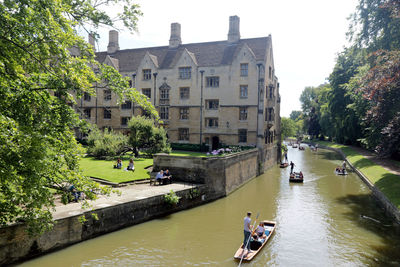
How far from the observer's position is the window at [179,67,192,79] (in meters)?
36.5

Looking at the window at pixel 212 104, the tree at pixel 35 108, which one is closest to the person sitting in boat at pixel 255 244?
the tree at pixel 35 108

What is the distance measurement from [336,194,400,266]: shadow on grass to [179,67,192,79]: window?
21745 millimetres

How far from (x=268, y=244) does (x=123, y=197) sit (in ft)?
25.3

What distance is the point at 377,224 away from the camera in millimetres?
17094

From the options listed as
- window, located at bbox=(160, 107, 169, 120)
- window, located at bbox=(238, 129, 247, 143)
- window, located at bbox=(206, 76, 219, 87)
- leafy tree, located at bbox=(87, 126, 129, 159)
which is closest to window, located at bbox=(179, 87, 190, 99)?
window, located at bbox=(160, 107, 169, 120)

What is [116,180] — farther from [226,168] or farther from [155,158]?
[226,168]

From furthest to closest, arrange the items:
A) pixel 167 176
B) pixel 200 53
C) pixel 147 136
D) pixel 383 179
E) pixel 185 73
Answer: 1. pixel 200 53
2. pixel 185 73
3. pixel 147 136
4. pixel 383 179
5. pixel 167 176

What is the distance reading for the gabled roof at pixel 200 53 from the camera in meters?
35.3

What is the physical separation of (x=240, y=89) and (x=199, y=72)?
547cm

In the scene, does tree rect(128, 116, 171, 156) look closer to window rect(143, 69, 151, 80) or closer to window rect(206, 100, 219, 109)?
window rect(206, 100, 219, 109)

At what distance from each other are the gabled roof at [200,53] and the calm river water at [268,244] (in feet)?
61.1

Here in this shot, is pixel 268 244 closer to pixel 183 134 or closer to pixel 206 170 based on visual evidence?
pixel 206 170

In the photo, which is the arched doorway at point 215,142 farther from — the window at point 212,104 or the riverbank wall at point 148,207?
the riverbank wall at point 148,207

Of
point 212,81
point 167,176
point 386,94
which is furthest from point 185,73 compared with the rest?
point 386,94
